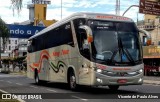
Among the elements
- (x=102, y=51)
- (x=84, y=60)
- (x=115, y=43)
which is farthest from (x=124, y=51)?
(x=84, y=60)

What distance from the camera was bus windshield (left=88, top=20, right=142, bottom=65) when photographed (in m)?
16.9

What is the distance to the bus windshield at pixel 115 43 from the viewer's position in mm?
16938

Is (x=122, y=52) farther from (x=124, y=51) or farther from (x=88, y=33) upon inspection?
(x=88, y=33)

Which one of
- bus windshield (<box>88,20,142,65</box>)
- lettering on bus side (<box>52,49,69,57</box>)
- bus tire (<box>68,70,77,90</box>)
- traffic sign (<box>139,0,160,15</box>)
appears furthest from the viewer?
traffic sign (<box>139,0,160,15</box>)

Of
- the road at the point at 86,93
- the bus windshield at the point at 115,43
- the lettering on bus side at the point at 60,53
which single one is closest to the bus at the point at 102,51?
the bus windshield at the point at 115,43

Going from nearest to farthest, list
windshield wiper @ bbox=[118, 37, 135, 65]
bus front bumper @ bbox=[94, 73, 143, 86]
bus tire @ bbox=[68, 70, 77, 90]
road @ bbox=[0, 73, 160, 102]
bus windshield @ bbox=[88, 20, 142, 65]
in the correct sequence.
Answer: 1. road @ bbox=[0, 73, 160, 102]
2. bus front bumper @ bbox=[94, 73, 143, 86]
3. bus windshield @ bbox=[88, 20, 142, 65]
4. windshield wiper @ bbox=[118, 37, 135, 65]
5. bus tire @ bbox=[68, 70, 77, 90]

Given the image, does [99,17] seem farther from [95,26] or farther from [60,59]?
[60,59]

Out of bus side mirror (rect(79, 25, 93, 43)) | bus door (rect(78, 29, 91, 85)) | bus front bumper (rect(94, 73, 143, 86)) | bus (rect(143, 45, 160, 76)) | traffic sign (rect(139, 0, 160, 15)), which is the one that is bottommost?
bus (rect(143, 45, 160, 76))

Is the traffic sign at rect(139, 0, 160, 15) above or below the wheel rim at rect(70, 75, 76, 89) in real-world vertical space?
above

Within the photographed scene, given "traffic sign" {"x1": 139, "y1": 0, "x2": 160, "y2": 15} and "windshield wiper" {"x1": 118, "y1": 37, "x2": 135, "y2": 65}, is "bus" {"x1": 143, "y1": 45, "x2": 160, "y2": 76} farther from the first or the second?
"windshield wiper" {"x1": 118, "y1": 37, "x2": 135, "y2": 65}

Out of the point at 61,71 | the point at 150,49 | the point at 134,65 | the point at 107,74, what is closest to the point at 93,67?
the point at 107,74

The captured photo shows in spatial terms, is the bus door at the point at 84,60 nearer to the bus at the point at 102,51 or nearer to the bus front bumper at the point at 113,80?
the bus at the point at 102,51

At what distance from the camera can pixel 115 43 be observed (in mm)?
17156

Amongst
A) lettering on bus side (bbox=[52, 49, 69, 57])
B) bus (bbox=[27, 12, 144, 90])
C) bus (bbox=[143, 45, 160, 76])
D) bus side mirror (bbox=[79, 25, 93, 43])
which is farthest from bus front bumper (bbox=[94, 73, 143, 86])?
bus (bbox=[143, 45, 160, 76])
